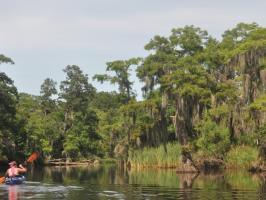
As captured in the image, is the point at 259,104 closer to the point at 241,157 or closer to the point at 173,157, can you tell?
the point at 241,157

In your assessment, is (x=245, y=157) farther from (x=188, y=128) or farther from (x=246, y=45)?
(x=246, y=45)

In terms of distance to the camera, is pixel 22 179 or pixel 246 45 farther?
pixel 246 45

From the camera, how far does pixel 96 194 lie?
2731cm

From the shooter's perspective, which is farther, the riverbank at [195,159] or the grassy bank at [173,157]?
the grassy bank at [173,157]

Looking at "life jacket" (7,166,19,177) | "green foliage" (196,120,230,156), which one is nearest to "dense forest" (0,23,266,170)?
"green foliage" (196,120,230,156)

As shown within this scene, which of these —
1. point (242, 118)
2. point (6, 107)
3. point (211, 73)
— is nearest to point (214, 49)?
point (211, 73)

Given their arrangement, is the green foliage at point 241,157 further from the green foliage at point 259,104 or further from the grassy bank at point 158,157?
the grassy bank at point 158,157

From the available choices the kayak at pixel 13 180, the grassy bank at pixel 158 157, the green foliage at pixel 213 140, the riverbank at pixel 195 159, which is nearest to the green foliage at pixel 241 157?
the riverbank at pixel 195 159

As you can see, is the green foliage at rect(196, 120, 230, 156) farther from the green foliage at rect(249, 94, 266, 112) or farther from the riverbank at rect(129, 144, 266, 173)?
the green foliage at rect(249, 94, 266, 112)

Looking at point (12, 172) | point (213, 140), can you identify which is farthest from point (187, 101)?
point (12, 172)

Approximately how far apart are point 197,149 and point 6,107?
66.5ft

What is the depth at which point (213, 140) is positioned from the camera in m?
50.3

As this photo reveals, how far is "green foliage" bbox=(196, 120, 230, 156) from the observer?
50094mm

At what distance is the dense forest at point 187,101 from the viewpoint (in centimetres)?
5056
